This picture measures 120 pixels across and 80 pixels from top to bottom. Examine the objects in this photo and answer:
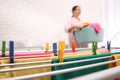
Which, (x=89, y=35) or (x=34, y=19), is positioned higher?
(x=34, y=19)

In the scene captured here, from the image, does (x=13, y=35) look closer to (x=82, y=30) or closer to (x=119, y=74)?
(x=82, y=30)

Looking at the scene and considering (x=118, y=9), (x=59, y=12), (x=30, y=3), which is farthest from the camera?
(x=118, y=9)

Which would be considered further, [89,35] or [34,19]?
[34,19]

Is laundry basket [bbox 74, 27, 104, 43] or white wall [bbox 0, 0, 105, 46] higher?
white wall [bbox 0, 0, 105, 46]

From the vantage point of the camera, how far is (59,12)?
2670 millimetres

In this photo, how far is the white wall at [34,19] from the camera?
6.95 ft

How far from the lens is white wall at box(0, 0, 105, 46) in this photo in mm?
2117

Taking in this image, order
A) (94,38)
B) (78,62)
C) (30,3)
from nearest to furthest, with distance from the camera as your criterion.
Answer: (78,62) < (94,38) < (30,3)

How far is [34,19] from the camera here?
2375 mm

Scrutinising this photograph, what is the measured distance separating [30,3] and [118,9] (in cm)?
156

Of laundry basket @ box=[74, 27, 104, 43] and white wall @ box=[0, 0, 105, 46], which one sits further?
white wall @ box=[0, 0, 105, 46]

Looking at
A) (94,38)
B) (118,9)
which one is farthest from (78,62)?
(118,9)

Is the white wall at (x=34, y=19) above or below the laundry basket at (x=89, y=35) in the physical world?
above

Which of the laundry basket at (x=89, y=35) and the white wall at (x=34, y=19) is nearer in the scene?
the laundry basket at (x=89, y=35)
